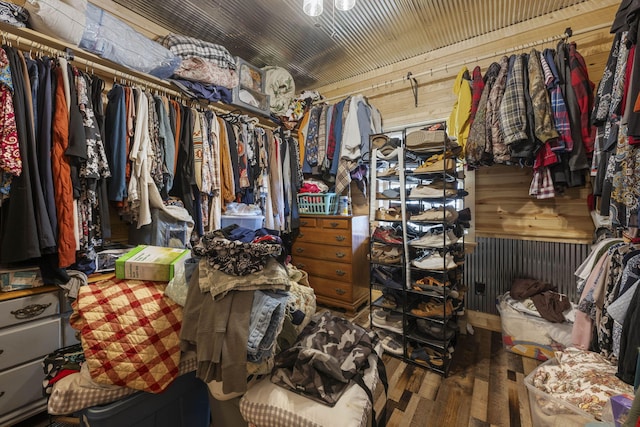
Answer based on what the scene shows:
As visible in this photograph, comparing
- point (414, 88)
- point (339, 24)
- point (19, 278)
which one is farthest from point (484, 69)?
point (19, 278)

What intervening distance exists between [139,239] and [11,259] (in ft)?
2.04

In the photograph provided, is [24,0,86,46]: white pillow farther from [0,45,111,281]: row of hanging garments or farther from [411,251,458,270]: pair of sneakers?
[411,251,458,270]: pair of sneakers

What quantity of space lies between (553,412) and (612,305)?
1.65ft

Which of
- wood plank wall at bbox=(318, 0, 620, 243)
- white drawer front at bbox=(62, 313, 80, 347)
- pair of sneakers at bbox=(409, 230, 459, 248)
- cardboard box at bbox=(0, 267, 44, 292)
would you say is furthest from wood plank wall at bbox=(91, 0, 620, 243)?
white drawer front at bbox=(62, 313, 80, 347)

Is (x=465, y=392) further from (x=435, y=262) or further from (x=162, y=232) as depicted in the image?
(x=162, y=232)

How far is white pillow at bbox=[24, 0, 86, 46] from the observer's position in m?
1.36

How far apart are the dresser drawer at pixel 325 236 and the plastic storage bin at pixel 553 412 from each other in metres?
1.54

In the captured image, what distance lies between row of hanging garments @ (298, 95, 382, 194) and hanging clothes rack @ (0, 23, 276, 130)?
3.83 ft

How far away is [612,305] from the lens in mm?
1061

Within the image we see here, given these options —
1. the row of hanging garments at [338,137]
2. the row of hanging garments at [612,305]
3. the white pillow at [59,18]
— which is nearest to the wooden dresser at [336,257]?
the row of hanging garments at [338,137]

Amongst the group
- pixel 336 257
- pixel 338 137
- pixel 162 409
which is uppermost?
pixel 338 137

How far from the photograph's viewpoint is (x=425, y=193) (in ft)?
5.58

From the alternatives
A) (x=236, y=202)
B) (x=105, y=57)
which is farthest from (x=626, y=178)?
(x=105, y=57)

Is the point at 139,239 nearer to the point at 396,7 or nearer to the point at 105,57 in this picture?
the point at 105,57
